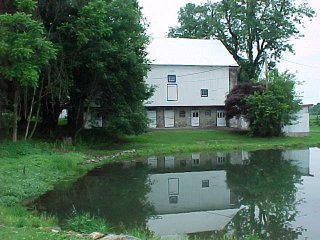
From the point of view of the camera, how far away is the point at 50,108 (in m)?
34.3

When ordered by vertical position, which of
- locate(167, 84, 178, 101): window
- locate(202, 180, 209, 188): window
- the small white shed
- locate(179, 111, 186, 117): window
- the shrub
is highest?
locate(167, 84, 178, 101): window

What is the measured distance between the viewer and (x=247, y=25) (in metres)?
51.2

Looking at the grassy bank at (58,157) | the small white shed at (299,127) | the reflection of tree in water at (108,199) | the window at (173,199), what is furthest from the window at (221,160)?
the small white shed at (299,127)

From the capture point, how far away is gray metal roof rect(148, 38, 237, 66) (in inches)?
1842

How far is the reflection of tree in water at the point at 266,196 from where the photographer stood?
1122cm

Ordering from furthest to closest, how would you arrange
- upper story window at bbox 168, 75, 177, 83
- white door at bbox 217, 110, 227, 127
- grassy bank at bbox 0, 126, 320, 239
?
white door at bbox 217, 110, 227, 127, upper story window at bbox 168, 75, 177, 83, grassy bank at bbox 0, 126, 320, 239

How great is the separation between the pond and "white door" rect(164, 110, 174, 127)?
2097 centimetres

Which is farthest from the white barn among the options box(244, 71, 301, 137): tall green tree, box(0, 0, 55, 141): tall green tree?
box(0, 0, 55, 141): tall green tree

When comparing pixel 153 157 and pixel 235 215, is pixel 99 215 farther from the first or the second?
pixel 153 157

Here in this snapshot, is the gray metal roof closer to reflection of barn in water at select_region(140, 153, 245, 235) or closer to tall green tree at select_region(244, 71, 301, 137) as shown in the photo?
tall green tree at select_region(244, 71, 301, 137)

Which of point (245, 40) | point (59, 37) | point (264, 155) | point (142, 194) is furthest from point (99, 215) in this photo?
point (245, 40)

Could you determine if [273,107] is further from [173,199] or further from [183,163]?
[173,199]

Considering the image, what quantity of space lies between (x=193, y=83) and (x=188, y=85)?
0.62 m

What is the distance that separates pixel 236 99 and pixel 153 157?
14.4m
